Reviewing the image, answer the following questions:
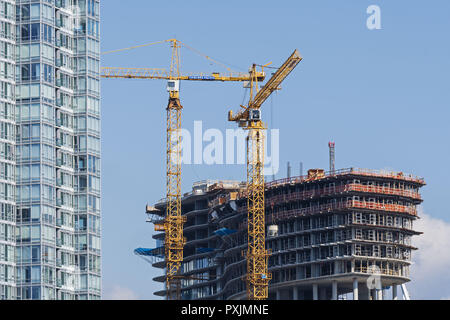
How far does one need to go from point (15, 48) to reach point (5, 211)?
82.5 ft

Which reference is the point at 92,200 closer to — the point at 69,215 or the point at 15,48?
the point at 69,215

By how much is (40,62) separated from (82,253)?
2913cm

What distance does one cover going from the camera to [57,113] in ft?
641

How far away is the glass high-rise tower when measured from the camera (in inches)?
7352

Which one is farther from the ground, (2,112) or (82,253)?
(2,112)

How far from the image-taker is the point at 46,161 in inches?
7520

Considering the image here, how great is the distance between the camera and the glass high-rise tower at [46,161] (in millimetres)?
186750

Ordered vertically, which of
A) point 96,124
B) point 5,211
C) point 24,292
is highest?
point 96,124
